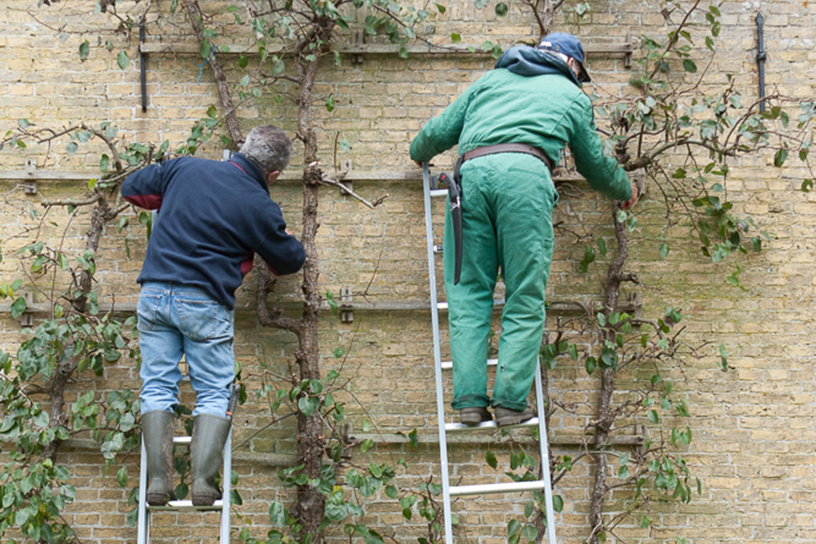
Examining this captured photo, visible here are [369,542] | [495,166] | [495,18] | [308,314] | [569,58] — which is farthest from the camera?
[495,18]

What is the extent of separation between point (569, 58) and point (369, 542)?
2.27 meters

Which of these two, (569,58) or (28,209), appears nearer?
(569,58)

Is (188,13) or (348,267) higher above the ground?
(188,13)

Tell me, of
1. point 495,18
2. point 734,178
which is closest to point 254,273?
point 495,18

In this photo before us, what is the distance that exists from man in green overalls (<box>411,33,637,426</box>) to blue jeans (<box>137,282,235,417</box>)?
913 millimetres

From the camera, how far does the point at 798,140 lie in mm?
3893

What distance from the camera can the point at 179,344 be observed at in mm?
3170

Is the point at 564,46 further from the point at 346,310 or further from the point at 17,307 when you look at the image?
the point at 17,307

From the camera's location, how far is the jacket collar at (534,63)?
10.4 ft

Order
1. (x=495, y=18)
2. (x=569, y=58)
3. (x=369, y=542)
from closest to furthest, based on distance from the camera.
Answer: (x=569, y=58), (x=369, y=542), (x=495, y=18)

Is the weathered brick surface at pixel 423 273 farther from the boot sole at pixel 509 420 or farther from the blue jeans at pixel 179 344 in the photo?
the boot sole at pixel 509 420

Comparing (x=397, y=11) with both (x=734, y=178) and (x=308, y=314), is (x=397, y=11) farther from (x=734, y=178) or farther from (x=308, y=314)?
(x=734, y=178)

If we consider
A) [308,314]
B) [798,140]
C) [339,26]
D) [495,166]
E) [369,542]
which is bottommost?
[369,542]

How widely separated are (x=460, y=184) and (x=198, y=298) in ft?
3.63
